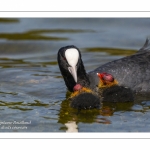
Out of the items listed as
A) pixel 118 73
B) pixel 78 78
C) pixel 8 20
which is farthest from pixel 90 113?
pixel 8 20

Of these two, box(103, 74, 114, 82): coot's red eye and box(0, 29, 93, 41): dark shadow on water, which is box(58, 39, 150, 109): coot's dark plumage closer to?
box(103, 74, 114, 82): coot's red eye

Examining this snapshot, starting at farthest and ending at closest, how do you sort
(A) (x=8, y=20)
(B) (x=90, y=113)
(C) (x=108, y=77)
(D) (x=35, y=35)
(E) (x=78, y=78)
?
(A) (x=8, y=20), (D) (x=35, y=35), (E) (x=78, y=78), (C) (x=108, y=77), (B) (x=90, y=113)

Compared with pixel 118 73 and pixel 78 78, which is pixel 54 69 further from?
pixel 118 73

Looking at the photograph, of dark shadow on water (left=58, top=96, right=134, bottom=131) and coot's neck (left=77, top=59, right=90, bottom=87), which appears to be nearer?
dark shadow on water (left=58, top=96, right=134, bottom=131)

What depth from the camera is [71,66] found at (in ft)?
26.1

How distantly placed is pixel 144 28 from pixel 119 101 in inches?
175

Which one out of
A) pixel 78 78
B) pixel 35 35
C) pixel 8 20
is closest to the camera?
pixel 78 78

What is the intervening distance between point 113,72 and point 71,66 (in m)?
0.86

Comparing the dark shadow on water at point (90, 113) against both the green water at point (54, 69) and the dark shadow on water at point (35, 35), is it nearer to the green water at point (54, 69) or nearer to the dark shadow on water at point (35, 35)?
the green water at point (54, 69)

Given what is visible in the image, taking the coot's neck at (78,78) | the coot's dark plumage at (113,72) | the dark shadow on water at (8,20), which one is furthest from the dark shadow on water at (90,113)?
the dark shadow on water at (8,20)

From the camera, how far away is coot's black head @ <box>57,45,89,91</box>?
26.1 ft

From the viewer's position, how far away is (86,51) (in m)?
11.0

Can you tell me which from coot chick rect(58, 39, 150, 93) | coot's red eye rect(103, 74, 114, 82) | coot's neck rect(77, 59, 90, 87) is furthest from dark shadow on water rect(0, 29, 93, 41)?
coot's red eye rect(103, 74, 114, 82)

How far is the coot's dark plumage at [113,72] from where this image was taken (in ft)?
26.3
